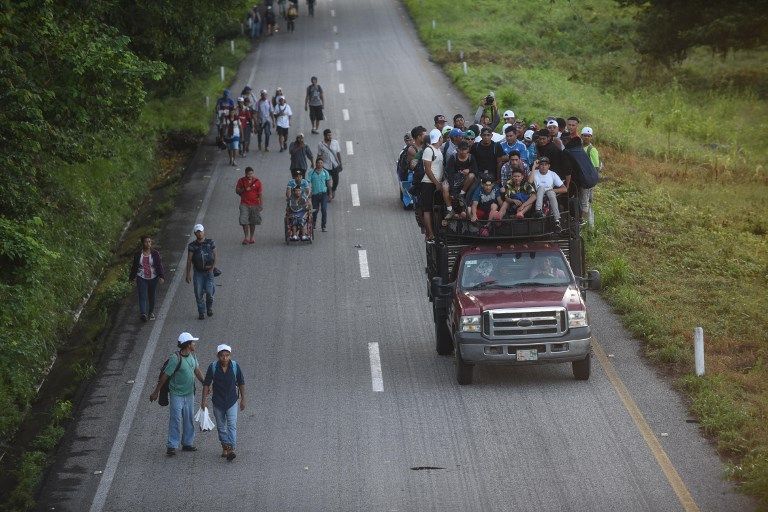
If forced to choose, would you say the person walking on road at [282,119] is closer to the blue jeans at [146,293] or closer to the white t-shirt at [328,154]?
the white t-shirt at [328,154]

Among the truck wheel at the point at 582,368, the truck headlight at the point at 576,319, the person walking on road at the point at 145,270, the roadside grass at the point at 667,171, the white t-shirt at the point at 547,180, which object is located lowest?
the roadside grass at the point at 667,171

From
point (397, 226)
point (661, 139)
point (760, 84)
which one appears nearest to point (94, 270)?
point (397, 226)

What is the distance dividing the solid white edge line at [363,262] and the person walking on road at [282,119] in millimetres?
10326

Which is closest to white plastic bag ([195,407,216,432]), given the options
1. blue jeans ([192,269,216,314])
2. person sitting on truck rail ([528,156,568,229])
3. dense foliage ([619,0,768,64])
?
person sitting on truck rail ([528,156,568,229])

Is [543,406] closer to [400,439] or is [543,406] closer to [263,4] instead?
[400,439]

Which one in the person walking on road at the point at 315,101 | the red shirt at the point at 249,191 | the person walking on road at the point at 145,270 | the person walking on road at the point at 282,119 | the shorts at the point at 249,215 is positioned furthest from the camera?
the person walking on road at the point at 315,101

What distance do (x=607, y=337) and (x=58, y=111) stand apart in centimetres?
1001

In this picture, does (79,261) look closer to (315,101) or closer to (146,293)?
(146,293)

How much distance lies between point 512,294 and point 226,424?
4.37 meters

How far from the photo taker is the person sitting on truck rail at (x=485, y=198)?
17672 millimetres

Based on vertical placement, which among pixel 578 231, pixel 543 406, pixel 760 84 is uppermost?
pixel 578 231

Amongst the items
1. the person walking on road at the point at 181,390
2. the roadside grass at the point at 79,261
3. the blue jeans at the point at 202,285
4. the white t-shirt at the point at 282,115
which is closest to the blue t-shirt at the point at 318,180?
the roadside grass at the point at 79,261

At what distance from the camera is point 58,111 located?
21094 mm

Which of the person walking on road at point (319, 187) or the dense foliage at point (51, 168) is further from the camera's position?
the person walking on road at point (319, 187)
